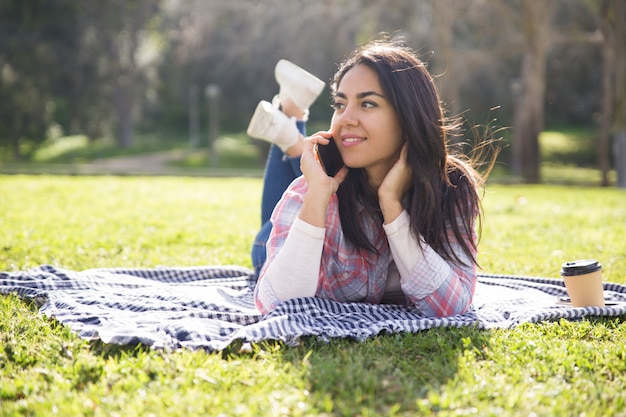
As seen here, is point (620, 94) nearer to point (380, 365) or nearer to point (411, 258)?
point (411, 258)

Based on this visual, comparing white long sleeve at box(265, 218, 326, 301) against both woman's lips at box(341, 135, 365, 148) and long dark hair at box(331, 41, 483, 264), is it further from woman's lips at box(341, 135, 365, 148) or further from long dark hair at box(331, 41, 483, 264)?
woman's lips at box(341, 135, 365, 148)

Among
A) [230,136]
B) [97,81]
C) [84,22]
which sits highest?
[84,22]

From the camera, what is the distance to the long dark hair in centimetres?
299

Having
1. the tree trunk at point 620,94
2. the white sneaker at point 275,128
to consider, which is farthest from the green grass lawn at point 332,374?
the tree trunk at point 620,94

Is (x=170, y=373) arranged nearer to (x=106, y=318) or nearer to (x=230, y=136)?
(x=106, y=318)

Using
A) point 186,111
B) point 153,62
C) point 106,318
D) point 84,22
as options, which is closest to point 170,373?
point 106,318

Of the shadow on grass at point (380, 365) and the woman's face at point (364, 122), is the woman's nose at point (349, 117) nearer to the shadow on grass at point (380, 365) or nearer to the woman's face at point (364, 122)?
the woman's face at point (364, 122)

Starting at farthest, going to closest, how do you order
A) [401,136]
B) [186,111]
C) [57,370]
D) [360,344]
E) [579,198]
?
[186,111] < [579,198] < [401,136] < [360,344] < [57,370]

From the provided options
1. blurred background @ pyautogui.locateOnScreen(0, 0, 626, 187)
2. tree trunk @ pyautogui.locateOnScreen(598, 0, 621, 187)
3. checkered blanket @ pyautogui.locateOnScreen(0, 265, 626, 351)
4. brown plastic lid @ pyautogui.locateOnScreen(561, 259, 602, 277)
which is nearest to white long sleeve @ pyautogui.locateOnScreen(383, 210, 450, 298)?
checkered blanket @ pyautogui.locateOnScreen(0, 265, 626, 351)

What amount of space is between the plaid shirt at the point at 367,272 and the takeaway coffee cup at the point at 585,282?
1.89 feet

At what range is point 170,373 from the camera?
2467 mm

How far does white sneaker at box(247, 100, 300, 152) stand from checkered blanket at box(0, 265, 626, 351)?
930 mm

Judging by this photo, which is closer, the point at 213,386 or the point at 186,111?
the point at 213,386

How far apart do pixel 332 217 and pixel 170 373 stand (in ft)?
3.80
